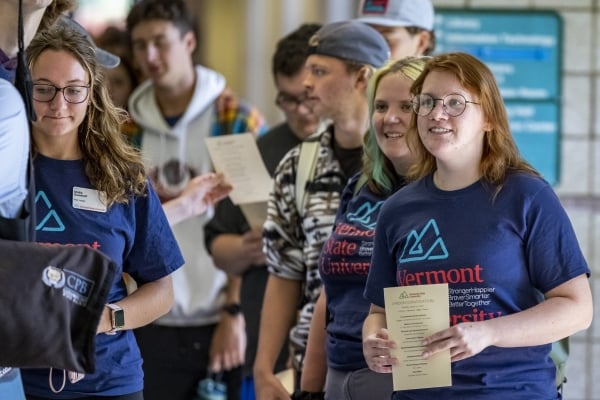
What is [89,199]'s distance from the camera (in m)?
2.84

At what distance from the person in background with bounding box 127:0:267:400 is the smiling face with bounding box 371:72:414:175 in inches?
63.8

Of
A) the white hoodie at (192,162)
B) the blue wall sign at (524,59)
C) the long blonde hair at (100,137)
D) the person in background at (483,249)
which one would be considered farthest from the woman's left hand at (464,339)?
the blue wall sign at (524,59)

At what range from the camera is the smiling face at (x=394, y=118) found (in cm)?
313

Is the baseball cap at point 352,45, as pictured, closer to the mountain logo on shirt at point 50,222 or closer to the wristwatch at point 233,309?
the mountain logo on shirt at point 50,222

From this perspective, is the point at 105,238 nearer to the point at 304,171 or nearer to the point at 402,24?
the point at 304,171

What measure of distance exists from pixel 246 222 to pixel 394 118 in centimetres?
156

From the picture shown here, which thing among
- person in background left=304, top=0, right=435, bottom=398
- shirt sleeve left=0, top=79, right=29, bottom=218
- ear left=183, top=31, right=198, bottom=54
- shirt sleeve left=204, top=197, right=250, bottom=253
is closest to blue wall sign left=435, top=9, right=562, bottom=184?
person in background left=304, top=0, right=435, bottom=398

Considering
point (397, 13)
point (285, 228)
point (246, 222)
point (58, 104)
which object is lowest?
point (246, 222)

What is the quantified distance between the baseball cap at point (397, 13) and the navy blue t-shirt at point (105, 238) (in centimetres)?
155

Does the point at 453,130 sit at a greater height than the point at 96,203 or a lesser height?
greater

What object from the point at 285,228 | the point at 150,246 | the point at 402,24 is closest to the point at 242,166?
the point at 285,228

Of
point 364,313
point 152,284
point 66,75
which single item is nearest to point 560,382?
point 364,313

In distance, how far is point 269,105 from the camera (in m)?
10.8

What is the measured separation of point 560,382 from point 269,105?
8.03 meters
